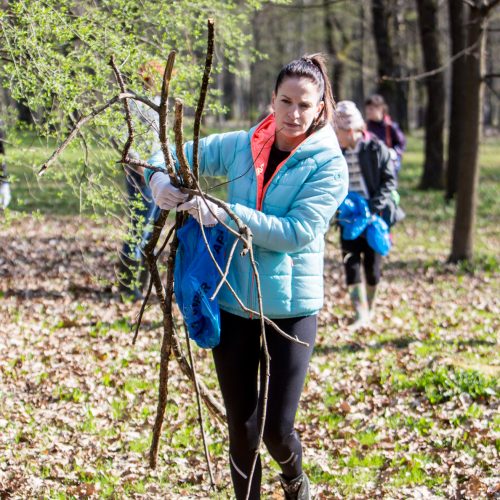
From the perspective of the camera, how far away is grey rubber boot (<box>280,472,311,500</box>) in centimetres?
367

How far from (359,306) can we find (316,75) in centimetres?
452

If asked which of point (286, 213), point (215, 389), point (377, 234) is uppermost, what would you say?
point (286, 213)

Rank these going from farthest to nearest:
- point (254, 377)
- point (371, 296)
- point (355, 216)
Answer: point (371, 296)
point (355, 216)
point (254, 377)

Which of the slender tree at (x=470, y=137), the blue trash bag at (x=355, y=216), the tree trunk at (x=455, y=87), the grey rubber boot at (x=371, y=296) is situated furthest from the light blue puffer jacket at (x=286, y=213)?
the tree trunk at (x=455, y=87)

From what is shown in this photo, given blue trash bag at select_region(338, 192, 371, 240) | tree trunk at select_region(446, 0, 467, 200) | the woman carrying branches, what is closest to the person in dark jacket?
blue trash bag at select_region(338, 192, 371, 240)

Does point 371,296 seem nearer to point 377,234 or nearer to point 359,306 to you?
point 359,306

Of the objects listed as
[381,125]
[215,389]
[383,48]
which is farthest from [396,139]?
[383,48]

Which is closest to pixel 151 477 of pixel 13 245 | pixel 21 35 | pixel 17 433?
pixel 17 433

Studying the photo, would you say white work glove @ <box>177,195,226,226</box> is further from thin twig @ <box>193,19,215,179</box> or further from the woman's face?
the woman's face

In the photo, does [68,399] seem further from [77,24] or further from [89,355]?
[77,24]

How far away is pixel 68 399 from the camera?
18.2 ft

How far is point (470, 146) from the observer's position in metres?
9.99

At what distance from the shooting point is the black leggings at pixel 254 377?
10.9 ft

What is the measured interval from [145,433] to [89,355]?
149 centimetres
